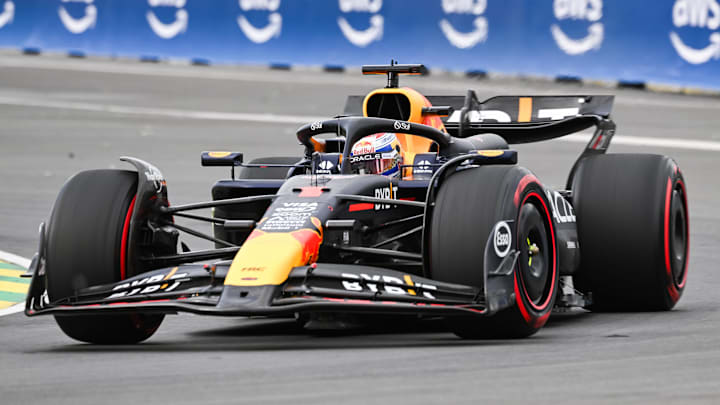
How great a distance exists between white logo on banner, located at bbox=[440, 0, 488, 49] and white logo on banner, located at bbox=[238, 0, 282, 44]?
15.0ft

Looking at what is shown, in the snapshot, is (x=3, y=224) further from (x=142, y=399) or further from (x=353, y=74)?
(x=353, y=74)

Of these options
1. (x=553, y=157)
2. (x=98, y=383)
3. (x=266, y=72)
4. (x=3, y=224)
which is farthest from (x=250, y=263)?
(x=266, y=72)

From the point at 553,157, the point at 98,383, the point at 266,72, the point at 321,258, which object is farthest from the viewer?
the point at 266,72

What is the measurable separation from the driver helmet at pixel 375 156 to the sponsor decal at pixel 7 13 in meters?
26.4

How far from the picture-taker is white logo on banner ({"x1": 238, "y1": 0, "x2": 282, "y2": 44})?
3095cm

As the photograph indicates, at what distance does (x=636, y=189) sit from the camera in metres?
9.70

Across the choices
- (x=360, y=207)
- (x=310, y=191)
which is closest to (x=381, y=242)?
(x=360, y=207)

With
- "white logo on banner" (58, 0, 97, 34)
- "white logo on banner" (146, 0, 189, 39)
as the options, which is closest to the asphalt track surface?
"white logo on banner" (146, 0, 189, 39)

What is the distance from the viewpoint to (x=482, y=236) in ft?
25.1

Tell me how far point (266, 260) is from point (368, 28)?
22501 millimetres

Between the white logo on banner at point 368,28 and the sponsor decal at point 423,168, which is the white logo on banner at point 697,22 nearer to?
the white logo on banner at point 368,28

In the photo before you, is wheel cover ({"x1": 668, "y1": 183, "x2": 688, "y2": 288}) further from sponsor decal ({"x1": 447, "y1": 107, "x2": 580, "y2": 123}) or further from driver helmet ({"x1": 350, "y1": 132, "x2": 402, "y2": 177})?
driver helmet ({"x1": 350, "y1": 132, "x2": 402, "y2": 177})

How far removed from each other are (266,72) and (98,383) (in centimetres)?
2739

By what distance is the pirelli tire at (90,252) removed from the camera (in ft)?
26.5
